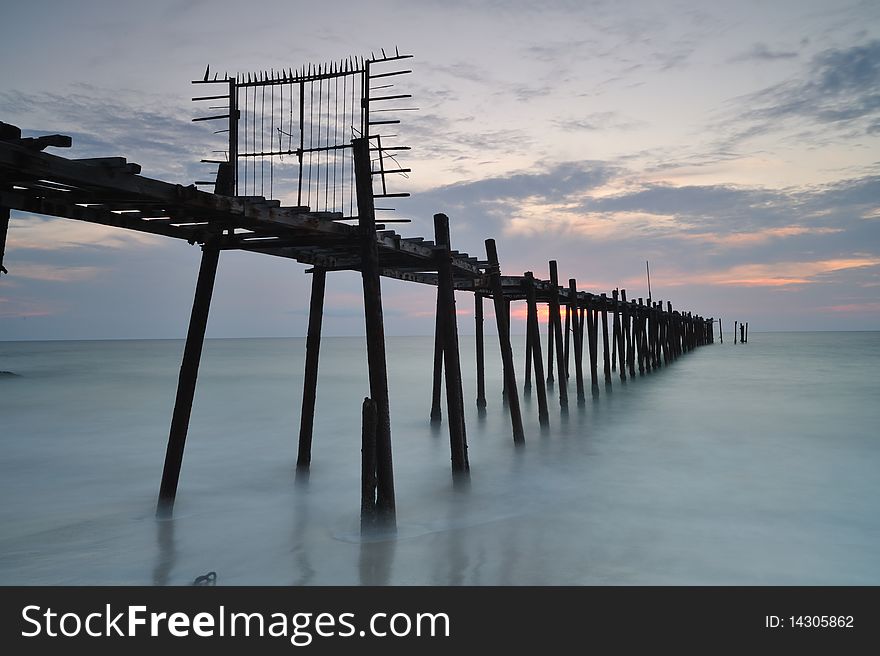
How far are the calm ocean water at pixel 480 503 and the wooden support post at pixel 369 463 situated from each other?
28cm

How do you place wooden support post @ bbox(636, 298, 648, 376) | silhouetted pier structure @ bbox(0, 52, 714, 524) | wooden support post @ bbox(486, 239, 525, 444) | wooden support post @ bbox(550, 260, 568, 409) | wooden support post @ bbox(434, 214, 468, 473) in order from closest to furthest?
silhouetted pier structure @ bbox(0, 52, 714, 524), wooden support post @ bbox(434, 214, 468, 473), wooden support post @ bbox(486, 239, 525, 444), wooden support post @ bbox(550, 260, 568, 409), wooden support post @ bbox(636, 298, 648, 376)

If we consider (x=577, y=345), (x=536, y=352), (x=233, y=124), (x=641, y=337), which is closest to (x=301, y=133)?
(x=233, y=124)

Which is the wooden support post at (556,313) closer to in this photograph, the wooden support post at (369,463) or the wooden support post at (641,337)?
the wooden support post at (369,463)

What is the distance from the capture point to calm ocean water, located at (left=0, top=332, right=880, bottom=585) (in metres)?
5.93

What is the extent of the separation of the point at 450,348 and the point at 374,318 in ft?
7.26

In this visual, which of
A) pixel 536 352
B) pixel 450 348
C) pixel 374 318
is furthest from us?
pixel 536 352

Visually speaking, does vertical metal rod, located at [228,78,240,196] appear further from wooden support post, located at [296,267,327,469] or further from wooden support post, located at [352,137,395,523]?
wooden support post, located at [352,137,395,523]

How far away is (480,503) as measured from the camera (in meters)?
7.99

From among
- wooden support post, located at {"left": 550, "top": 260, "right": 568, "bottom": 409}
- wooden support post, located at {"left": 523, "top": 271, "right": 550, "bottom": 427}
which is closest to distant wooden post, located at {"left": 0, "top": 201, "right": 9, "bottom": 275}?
wooden support post, located at {"left": 523, "top": 271, "right": 550, "bottom": 427}

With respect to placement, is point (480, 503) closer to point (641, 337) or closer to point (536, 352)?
point (536, 352)

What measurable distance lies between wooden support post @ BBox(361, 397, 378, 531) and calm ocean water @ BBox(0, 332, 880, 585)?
0.93ft

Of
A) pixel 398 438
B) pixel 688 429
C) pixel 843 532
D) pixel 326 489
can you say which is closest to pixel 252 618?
pixel 326 489

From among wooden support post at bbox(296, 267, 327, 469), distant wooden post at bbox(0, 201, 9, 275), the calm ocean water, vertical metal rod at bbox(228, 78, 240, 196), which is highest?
vertical metal rod at bbox(228, 78, 240, 196)

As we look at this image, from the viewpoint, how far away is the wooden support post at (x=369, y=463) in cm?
589
